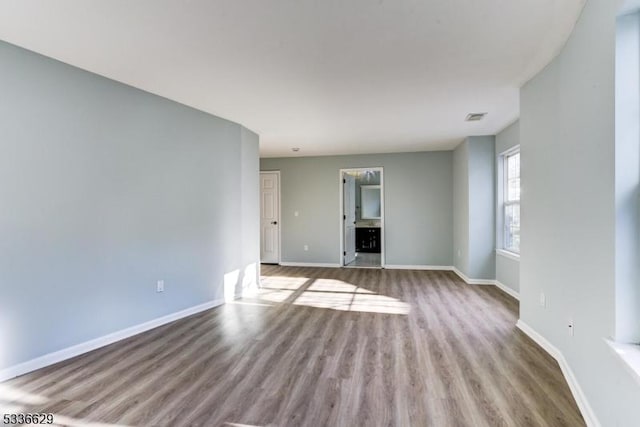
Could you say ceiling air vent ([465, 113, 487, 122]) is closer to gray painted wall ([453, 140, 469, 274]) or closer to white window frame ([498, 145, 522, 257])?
white window frame ([498, 145, 522, 257])

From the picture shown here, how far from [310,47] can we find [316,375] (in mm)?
2384

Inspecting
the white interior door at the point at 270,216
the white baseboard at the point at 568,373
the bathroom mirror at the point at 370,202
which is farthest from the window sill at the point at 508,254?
the bathroom mirror at the point at 370,202

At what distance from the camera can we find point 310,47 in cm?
246

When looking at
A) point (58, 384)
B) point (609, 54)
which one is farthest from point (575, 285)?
point (58, 384)

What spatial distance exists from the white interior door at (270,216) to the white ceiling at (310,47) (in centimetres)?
345

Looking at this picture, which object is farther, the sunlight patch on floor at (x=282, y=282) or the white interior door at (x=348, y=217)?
the white interior door at (x=348, y=217)

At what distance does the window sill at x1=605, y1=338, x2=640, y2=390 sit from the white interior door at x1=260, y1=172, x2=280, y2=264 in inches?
248

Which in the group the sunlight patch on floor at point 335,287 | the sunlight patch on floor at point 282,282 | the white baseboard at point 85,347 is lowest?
the sunlight patch on floor at point 282,282

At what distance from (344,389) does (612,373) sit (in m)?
1.44

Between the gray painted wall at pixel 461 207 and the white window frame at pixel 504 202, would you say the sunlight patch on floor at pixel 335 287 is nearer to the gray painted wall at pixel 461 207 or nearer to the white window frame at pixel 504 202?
the gray painted wall at pixel 461 207

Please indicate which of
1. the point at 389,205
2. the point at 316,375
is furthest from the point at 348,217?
the point at 316,375

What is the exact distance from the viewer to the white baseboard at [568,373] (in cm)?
185

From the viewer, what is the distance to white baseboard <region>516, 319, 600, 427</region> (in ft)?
6.08

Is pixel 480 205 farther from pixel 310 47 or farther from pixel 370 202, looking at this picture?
pixel 370 202
